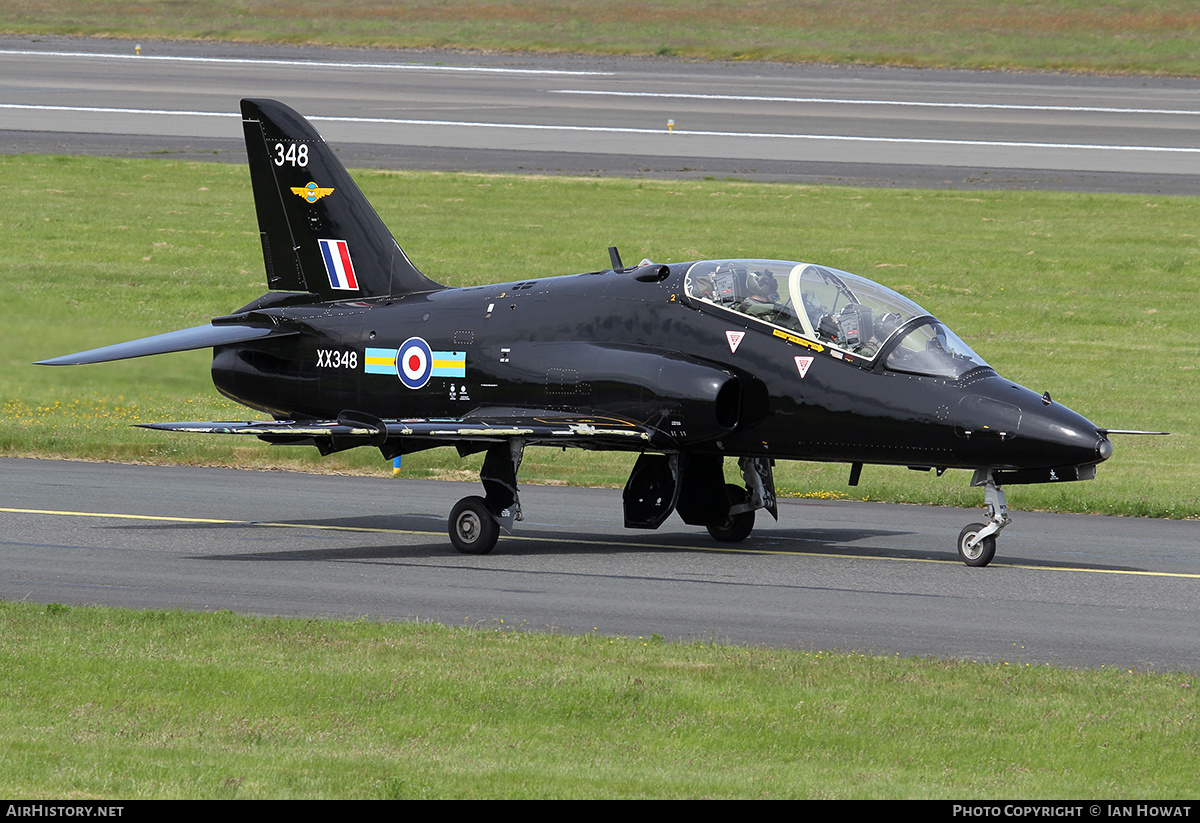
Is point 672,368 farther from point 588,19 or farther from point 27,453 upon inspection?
point 588,19

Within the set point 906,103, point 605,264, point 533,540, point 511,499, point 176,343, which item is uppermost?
point 906,103

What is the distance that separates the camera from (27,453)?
922 inches

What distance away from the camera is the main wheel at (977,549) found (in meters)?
15.8

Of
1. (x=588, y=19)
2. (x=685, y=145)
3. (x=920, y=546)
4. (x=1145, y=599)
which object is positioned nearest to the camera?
(x=1145, y=599)

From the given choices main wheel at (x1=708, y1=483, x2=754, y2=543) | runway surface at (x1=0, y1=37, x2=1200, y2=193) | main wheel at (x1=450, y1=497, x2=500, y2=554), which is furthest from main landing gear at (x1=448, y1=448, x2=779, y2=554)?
runway surface at (x1=0, y1=37, x2=1200, y2=193)

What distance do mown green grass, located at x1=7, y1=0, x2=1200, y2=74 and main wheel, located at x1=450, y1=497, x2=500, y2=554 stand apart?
50.4m

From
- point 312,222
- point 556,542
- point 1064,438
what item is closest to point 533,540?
point 556,542

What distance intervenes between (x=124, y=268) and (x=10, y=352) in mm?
11002

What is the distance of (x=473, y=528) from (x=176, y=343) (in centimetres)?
429

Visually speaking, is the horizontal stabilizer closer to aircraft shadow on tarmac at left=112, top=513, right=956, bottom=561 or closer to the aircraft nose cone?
aircraft shadow on tarmac at left=112, top=513, right=956, bottom=561

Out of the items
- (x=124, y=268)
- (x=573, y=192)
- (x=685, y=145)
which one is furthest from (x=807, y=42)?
(x=124, y=268)

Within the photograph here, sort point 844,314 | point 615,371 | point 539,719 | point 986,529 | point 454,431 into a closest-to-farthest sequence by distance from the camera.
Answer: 1. point 539,719
2. point 986,529
3. point 844,314
4. point 454,431
5. point 615,371

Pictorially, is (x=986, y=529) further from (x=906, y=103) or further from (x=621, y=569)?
(x=906, y=103)

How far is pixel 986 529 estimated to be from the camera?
1570 cm
